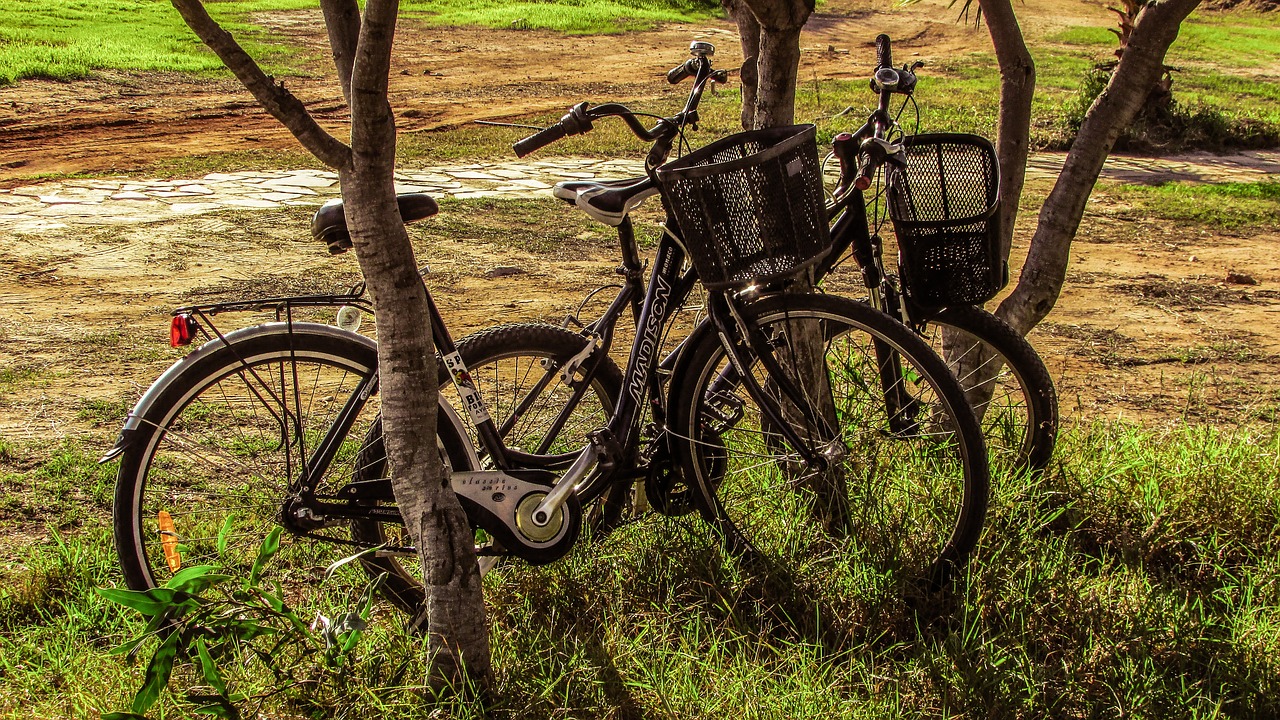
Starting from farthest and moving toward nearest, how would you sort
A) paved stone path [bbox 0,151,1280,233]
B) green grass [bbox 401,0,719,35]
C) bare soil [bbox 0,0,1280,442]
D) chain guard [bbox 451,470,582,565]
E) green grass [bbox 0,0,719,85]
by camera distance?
green grass [bbox 401,0,719,35] < green grass [bbox 0,0,719,85] < paved stone path [bbox 0,151,1280,233] < bare soil [bbox 0,0,1280,442] < chain guard [bbox 451,470,582,565]

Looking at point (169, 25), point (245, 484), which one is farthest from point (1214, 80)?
point (245, 484)

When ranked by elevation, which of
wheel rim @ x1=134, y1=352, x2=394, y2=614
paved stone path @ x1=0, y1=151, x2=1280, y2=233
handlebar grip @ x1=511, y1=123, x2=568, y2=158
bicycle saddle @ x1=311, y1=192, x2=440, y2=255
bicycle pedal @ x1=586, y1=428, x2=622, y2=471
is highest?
handlebar grip @ x1=511, y1=123, x2=568, y2=158

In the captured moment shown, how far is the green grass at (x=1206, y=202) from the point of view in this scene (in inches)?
339

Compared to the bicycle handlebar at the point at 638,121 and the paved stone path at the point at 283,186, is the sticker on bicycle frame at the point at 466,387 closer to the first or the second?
the bicycle handlebar at the point at 638,121

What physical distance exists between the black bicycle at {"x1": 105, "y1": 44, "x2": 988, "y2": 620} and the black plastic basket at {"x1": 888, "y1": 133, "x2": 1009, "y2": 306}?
27 centimetres

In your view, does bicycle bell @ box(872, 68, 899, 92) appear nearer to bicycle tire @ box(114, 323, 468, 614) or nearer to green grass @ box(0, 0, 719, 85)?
bicycle tire @ box(114, 323, 468, 614)

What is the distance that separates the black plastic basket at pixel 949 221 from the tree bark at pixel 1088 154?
18.1 inches

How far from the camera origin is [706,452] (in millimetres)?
3463

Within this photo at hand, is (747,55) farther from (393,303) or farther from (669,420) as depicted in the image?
(393,303)

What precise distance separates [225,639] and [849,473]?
→ 1851mm

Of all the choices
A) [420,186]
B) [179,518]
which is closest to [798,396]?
[179,518]

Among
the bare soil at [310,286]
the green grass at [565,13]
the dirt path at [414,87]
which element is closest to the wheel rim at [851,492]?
the bare soil at [310,286]

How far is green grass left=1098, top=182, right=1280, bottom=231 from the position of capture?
8609 millimetres

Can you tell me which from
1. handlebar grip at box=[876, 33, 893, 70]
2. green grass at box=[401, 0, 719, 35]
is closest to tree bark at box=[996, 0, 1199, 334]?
handlebar grip at box=[876, 33, 893, 70]
